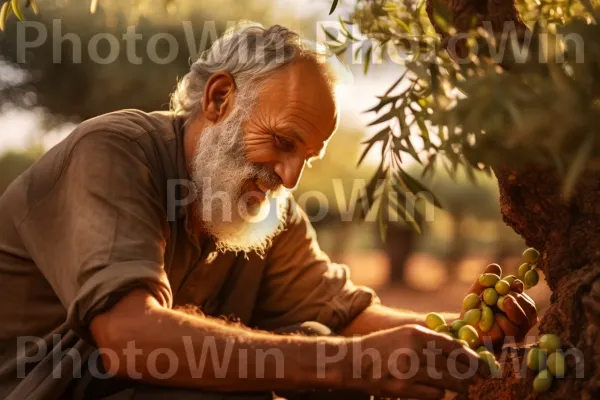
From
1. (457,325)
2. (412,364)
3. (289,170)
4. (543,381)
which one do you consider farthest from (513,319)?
(289,170)

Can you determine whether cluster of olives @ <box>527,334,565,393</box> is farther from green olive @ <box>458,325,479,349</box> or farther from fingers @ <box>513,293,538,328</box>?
fingers @ <box>513,293,538,328</box>

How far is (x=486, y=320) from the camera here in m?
1.99

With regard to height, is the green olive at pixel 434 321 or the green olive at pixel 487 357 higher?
the green olive at pixel 487 357

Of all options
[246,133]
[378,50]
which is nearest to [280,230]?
[246,133]

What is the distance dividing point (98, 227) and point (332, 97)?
77cm

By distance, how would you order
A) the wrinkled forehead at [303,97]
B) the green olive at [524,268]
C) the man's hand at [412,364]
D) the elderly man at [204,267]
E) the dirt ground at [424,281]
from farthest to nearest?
the dirt ground at [424,281] → the wrinkled forehead at [303,97] → the green olive at [524,268] → the elderly man at [204,267] → the man's hand at [412,364]

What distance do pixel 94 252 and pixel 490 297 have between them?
3.14 feet

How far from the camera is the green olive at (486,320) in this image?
198 cm

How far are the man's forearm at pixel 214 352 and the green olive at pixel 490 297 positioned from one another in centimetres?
46

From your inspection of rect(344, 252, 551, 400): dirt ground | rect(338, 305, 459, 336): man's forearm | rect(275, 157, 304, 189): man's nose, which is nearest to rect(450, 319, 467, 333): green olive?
rect(338, 305, 459, 336): man's forearm

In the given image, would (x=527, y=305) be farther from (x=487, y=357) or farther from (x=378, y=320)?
(x=378, y=320)

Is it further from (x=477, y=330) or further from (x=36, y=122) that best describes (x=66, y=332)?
(x=36, y=122)

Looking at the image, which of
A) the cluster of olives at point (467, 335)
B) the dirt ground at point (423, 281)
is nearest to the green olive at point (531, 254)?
the cluster of olives at point (467, 335)

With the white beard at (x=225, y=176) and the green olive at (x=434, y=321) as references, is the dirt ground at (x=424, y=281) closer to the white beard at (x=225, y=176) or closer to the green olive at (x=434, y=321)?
the white beard at (x=225, y=176)
